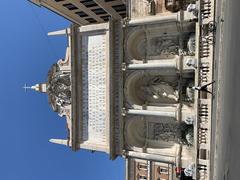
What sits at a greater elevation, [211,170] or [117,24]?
[117,24]

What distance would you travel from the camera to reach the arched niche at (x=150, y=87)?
29.8 m

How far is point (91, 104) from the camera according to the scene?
3238 centimetres

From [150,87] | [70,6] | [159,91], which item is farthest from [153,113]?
[70,6]

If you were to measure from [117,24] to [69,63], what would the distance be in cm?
579

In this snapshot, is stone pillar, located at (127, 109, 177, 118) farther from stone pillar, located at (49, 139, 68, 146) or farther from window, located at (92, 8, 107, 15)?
window, located at (92, 8, 107, 15)

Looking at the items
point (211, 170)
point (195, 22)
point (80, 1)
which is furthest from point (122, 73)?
point (80, 1)

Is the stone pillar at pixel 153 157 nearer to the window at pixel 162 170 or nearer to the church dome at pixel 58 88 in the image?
the church dome at pixel 58 88

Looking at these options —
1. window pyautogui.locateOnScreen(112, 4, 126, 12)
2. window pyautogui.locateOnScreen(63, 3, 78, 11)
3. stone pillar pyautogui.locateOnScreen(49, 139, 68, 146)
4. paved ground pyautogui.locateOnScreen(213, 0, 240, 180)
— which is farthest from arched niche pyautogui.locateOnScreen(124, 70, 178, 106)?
window pyautogui.locateOnScreen(63, 3, 78, 11)

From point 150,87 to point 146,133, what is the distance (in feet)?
11.4

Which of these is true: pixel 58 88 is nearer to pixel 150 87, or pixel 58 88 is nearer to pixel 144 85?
pixel 144 85

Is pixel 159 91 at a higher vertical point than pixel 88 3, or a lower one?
lower

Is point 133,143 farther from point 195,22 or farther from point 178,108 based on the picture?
point 195,22

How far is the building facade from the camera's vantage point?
1001 inches

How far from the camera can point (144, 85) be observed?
31.1 meters
